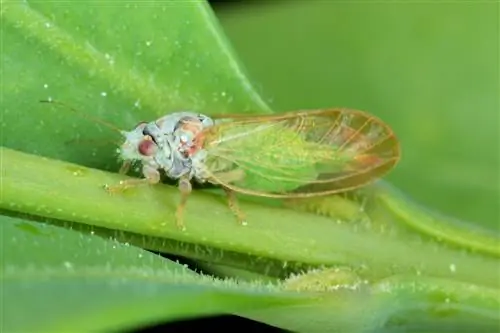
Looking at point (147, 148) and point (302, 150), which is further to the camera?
point (302, 150)

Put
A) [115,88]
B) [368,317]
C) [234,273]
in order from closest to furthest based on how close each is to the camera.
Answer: [368,317], [234,273], [115,88]

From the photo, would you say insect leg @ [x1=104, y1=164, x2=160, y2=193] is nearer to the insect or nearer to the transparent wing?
the insect

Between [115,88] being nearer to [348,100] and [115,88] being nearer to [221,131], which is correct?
[221,131]

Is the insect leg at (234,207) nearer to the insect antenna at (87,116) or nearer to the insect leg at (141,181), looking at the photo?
the insect leg at (141,181)

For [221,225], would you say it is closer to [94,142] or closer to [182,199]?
[182,199]

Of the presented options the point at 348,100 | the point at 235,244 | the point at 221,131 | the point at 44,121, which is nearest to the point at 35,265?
the point at 235,244

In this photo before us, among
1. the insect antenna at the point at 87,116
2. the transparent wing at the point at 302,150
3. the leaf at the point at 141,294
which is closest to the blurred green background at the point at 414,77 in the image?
the transparent wing at the point at 302,150

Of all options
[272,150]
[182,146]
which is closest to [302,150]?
[272,150]
